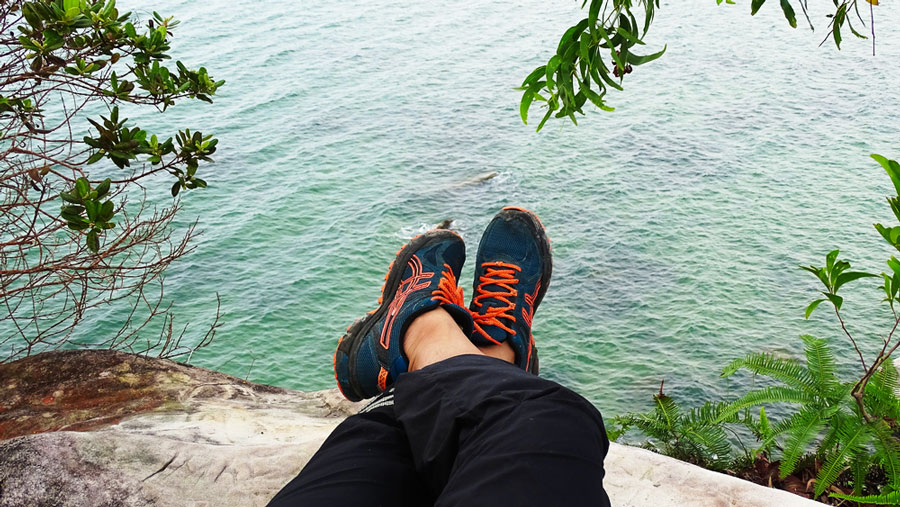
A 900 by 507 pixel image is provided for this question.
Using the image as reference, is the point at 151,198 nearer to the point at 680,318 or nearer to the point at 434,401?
the point at 680,318

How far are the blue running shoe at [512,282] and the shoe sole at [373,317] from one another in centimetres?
28

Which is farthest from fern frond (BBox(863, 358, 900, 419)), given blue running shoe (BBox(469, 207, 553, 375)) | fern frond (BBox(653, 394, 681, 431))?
blue running shoe (BBox(469, 207, 553, 375))

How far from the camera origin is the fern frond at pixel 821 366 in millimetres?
3850

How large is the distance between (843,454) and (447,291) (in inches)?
74.3

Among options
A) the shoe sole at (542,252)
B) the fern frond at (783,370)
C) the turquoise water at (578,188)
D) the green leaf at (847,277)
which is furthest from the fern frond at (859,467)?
the turquoise water at (578,188)

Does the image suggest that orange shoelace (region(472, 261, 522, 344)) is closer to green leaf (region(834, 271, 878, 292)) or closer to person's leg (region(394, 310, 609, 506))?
person's leg (region(394, 310, 609, 506))

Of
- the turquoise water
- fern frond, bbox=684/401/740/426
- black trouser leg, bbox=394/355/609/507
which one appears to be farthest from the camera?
the turquoise water

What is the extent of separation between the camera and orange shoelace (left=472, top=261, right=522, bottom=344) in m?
3.21

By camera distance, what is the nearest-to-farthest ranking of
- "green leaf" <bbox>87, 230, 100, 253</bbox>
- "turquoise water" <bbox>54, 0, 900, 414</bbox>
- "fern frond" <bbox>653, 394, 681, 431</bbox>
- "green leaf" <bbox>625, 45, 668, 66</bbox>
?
"green leaf" <bbox>625, 45, 668, 66</bbox>
"green leaf" <bbox>87, 230, 100, 253</bbox>
"fern frond" <bbox>653, 394, 681, 431</bbox>
"turquoise water" <bbox>54, 0, 900, 414</bbox>

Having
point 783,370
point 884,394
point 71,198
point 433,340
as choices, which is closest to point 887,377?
point 884,394

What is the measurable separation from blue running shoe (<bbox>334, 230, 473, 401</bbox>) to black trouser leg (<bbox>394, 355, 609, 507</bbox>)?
73cm

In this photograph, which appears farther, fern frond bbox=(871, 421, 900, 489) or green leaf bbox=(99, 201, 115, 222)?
fern frond bbox=(871, 421, 900, 489)

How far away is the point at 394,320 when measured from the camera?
2994 mm

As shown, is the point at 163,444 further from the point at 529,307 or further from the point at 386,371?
the point at 529,307
